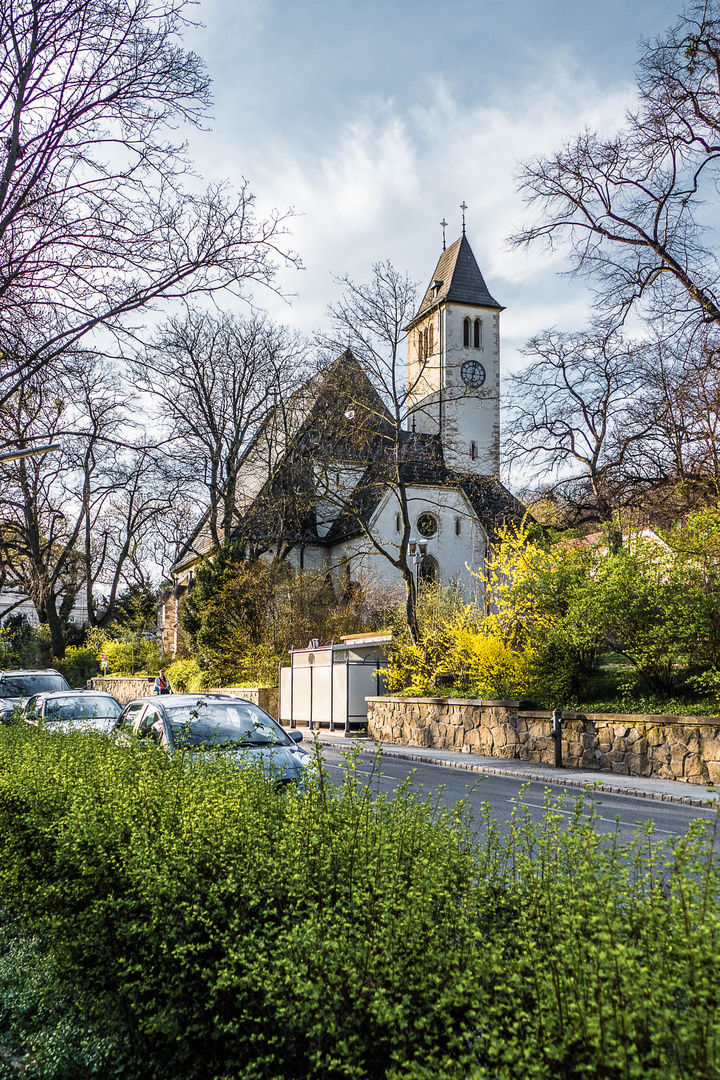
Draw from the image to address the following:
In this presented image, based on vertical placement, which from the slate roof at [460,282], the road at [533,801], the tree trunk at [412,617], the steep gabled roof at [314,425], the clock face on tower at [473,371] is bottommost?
the road at [533,801]

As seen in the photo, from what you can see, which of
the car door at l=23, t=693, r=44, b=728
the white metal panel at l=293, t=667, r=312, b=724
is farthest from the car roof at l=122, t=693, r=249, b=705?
the white metal panel at l=293, t=667, r=312, b=724

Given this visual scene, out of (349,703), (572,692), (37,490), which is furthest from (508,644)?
(37,490)

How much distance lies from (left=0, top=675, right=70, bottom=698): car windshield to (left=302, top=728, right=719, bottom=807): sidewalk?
23.7ft

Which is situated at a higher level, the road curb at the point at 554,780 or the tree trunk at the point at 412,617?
the tree trunk at the point at 412,617

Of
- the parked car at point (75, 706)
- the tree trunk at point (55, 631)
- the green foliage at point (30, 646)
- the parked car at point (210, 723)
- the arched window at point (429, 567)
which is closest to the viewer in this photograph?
the parked car at point (210, 723)

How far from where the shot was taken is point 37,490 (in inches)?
929

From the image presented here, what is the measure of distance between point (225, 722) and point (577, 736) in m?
9.19

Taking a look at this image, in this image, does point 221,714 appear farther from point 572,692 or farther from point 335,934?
point 572,692

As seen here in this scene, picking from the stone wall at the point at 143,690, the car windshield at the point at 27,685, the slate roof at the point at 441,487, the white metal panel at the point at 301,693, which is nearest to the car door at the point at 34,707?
the car windshield at the point at 27,685

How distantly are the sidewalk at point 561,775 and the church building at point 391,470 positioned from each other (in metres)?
5.27

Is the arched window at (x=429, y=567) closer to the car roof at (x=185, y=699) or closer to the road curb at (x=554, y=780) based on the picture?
the road curb at (x=554, y=780)

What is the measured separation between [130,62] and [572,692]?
→ 1392 cm

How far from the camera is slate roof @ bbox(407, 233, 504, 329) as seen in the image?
5781 centimetres

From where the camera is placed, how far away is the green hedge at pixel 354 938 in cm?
231
